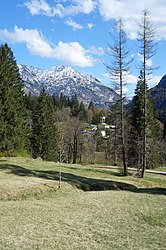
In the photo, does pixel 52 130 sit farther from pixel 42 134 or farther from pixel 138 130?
pixel 138 130

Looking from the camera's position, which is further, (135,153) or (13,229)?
(135,153)

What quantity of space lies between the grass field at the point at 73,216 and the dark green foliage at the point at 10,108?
16387 mm

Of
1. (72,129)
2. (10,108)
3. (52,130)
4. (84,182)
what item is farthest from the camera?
(72,129)

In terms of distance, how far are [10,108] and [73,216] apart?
29.8 metres

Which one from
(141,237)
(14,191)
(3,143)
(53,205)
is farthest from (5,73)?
(141,237)

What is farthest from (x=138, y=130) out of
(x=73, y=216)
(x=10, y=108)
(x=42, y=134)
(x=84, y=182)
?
(x=73, y=216)

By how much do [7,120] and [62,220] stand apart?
30909 mm

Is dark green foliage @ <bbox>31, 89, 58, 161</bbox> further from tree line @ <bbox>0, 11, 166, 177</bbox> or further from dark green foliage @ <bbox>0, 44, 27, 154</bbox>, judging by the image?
dark green foliage @ <bbox>0, 44, 27, 154</bbox>

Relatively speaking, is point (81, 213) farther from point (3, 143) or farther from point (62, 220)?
point (3, 143)

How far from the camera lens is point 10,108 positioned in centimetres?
4400

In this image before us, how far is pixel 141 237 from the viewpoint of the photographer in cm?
1320

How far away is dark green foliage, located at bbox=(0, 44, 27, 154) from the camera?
4331 centimetres

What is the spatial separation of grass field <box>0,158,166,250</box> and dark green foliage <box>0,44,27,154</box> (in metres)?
16.4

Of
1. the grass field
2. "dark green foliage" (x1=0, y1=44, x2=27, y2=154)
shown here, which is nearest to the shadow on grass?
the grass field
